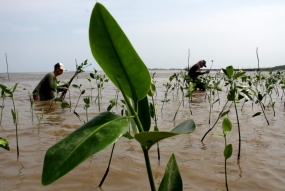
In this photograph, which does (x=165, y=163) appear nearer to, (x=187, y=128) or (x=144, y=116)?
(x=144, y=116)

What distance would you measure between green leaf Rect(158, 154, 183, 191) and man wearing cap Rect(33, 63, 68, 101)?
22.3 ft

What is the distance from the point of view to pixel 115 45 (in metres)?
0.78

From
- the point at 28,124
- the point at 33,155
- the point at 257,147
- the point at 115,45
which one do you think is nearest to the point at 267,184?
the point at 257,147

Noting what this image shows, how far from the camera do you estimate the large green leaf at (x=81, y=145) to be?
60cm

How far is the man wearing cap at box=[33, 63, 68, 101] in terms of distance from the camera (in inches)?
301

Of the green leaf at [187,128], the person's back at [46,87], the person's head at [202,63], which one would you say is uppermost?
the person's head at [202,63]

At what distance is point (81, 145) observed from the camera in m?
0.66

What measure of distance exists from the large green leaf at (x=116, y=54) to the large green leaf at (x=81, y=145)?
115 millimetres

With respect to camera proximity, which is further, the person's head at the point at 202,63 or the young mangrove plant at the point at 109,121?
the person's head at the point at 202,63

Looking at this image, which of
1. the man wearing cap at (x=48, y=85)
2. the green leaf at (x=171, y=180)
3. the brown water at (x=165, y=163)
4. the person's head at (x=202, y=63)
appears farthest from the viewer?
the person's head at (x=202, y=63)

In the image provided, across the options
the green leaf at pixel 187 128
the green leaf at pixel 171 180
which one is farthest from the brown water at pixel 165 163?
the green leaf at pixel 187 128

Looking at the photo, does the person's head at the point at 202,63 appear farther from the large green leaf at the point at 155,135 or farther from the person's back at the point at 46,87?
the large green leaf at the point at 155,135

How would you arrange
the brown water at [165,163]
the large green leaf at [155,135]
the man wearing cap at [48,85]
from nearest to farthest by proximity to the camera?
the large green leaf at [155,135] → the brown water at [165,163] → the man wearing cap at [48,85]

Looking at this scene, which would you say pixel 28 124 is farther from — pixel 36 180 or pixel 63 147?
pixel 63 147
